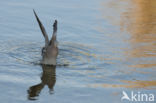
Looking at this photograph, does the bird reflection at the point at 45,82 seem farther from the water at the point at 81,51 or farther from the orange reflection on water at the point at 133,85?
the orange reflection on water at the point at 133,85

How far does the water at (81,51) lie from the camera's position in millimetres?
8367

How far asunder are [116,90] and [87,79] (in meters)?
0.76

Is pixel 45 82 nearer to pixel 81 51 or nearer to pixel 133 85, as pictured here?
pixel 133 85

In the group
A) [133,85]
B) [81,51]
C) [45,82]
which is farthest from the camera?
A: [81,51]

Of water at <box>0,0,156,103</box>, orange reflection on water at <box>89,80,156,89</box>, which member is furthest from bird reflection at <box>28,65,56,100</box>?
orange reflection on water at <box>89,80,156,89</box>

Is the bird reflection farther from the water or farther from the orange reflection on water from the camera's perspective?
the orange reflection on water

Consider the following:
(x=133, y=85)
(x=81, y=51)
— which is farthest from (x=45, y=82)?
(x=81, y=51)

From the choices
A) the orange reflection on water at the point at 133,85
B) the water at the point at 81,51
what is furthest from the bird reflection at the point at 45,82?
the orange reflection on water at the point at 133,85

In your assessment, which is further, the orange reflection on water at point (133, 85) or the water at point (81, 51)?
the orange reflection on water at point (133, 85)

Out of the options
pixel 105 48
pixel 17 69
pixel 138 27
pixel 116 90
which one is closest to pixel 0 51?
pixel 17 69

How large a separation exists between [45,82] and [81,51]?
2178 millimetres

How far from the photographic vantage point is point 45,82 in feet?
29.1

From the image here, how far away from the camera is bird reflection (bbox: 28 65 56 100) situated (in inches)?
322

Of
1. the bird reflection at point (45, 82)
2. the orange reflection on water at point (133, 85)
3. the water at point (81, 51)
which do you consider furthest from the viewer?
the orange reflection on water at point (133, 85)
